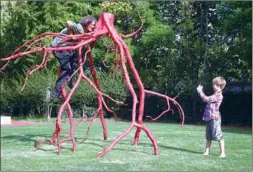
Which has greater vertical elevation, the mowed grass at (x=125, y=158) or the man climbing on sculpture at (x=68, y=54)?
the man climbing on sculpture at (x=68, y=54)

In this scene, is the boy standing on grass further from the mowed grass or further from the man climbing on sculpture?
the man climbing on sculpture

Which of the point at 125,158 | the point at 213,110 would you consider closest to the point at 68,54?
the point at 125,158

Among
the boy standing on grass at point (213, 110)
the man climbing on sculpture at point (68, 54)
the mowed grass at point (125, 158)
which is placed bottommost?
the mowed grass at point (125, 158)

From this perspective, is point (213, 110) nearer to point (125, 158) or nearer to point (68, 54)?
point (125, 158)

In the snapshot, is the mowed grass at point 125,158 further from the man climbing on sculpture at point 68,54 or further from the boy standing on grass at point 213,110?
the man climbing on sculpture at point 68,54

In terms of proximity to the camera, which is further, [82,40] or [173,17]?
[173,17]

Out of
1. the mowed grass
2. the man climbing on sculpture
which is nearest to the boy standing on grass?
the mowed grass

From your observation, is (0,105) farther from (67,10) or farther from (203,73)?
(203,73)

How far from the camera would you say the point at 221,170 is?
16.8 feet

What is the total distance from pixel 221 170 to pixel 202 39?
17493 millimetres

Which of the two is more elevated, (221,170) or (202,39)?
(202,39)

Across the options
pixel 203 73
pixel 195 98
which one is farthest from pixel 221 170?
pixel 203 73

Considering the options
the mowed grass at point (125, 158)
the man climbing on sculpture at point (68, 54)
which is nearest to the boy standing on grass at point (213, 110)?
the mowed grass at point (125, 158)

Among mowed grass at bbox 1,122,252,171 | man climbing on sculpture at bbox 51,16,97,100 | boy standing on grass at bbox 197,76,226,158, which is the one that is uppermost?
man climbing on sculpture at bbox 51,16,97,100
